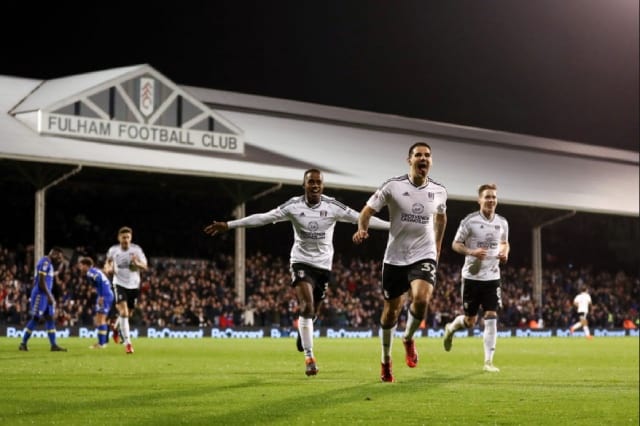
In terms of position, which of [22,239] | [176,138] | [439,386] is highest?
[176,138]

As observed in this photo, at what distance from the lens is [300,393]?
11.8m

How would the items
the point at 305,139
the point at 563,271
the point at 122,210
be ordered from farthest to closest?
1. the point at 563,271
2. the point at 305,139
3. the point at 122,210

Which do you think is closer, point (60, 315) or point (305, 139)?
point (60, 315)

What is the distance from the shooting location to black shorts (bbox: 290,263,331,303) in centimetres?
1488

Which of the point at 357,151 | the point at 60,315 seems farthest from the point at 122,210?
the point at 357,151

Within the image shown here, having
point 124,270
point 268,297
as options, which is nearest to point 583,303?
point 268,297

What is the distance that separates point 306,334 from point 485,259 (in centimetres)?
418

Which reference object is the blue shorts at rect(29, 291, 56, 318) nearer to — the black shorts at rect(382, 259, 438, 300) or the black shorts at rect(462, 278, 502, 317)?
the black shorts at rect(462, 278, 502, 317)

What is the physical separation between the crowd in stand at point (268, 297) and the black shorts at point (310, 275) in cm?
2038

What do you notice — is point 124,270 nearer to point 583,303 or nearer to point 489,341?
point 489,341

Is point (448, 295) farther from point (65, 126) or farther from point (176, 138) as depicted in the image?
point (65, 126)

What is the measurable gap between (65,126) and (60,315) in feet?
22.5

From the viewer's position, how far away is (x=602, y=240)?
63.1 metres

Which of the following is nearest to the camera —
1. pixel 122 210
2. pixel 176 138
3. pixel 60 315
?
pixel 60 315
